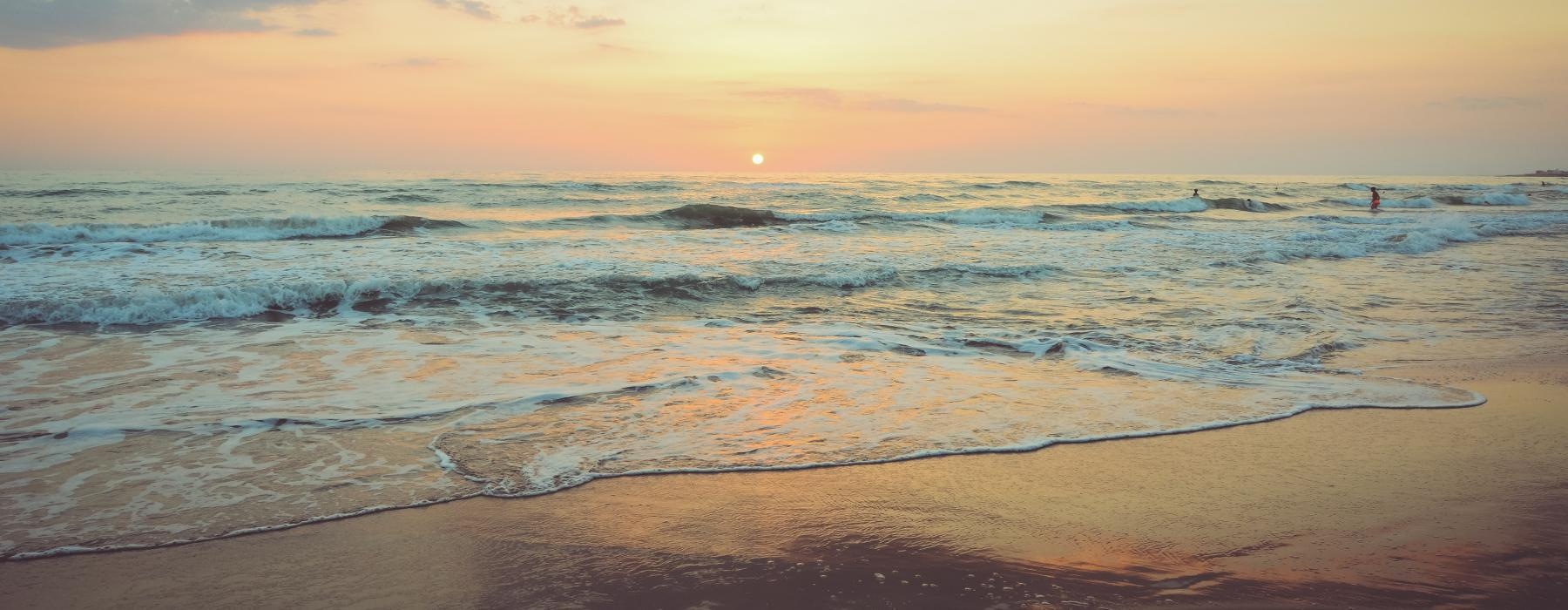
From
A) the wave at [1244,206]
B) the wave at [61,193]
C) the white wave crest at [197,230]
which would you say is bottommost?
the white wave crest at [197,230]

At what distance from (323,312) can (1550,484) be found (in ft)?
39.7

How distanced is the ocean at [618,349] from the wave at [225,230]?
4.4 inches

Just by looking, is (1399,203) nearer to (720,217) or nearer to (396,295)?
(720,217)

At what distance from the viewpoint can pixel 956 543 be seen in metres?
3.88

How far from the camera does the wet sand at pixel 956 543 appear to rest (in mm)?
3383

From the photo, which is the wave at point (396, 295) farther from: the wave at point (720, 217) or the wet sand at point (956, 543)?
the wave at point (720, 217)

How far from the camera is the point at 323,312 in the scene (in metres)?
11.1

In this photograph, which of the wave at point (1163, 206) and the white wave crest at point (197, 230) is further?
the wave at point (1163, 206)

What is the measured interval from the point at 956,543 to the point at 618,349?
5522 mm

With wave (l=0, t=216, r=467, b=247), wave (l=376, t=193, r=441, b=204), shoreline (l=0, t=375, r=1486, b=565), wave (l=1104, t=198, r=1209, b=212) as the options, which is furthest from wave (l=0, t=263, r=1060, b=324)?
wave (l=1104, t=198, r=1209, b=212)

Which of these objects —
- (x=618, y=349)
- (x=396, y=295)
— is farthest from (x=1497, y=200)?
(x=396, y=295)

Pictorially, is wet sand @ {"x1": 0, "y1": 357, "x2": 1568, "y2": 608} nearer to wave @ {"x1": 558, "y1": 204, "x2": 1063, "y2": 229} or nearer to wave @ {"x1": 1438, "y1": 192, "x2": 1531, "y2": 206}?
wave @ {"x1": 558, "y1": 204, "x2": 1063, "y2": 229}

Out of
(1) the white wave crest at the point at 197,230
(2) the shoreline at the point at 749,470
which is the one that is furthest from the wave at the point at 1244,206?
(2) the shoreline at the point at 749,470

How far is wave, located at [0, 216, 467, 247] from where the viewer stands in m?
18.9
